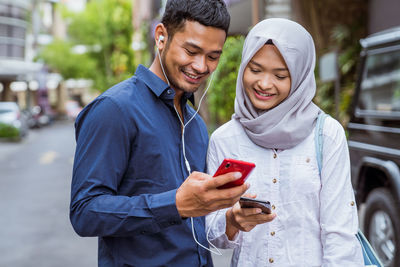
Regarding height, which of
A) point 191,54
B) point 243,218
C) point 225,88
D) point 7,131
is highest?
point 191,54

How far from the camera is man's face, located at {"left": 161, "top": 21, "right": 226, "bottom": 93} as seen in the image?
181 cm

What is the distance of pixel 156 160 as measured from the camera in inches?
67.9

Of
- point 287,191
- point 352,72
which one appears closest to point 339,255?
point 287,191

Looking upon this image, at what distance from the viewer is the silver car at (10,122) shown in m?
22.2

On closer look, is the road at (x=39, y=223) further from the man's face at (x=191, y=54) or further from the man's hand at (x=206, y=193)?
the man's hand at (x=206, y=193)

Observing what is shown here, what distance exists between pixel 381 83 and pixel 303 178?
3.34 meters

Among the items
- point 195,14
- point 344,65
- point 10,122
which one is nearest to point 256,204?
point 195,14

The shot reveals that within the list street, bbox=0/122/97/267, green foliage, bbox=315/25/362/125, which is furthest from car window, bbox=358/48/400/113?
green foliage, bbox=315/25/362/125

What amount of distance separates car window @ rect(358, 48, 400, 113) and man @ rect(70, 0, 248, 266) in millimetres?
3093

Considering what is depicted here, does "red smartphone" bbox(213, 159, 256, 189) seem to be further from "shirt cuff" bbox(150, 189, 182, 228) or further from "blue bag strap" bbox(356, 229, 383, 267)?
"blue bag strap" bbox(356, 229, 383, 267)

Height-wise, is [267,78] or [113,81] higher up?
[267,78]

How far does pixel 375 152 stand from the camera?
Result: 182 inches

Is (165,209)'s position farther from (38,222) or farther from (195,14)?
(38,222)

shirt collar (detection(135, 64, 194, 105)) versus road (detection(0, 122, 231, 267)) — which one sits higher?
shirt collar (detection(135, 64, 194, 105))
